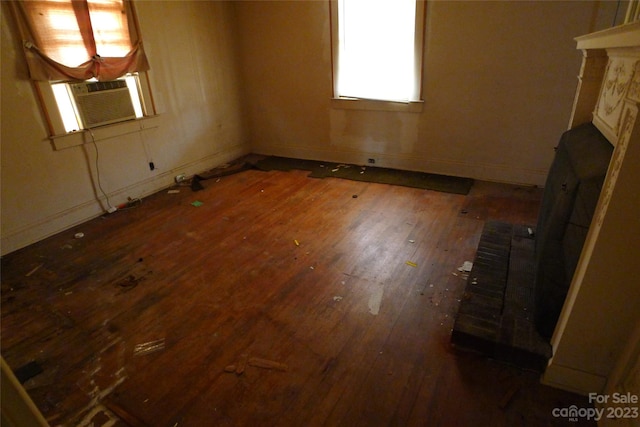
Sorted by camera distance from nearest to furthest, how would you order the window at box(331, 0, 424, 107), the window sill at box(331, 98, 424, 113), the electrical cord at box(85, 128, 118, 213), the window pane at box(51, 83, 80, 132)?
the window pane at box(51, 83, 80, 132)
the electrical cord at box(85, 128, 118, 213)
the window at box(331, 0, 424, 107)
the window sill at box(331, 98, 424, 113)

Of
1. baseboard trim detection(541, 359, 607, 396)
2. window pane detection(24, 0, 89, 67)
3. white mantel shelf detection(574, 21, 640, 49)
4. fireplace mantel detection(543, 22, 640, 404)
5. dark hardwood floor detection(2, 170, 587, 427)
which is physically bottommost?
dark hardwood floor detection(2, 170, 587, 427)

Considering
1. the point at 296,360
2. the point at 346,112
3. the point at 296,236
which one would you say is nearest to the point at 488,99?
the point at 346,112

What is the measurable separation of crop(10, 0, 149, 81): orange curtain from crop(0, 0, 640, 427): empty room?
2cm

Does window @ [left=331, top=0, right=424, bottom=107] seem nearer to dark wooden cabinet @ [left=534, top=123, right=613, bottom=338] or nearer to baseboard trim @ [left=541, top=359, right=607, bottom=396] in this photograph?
dark wooden cabinet @ [left=534, top=123, right=613, bottom=338]

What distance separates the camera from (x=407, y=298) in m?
2.34

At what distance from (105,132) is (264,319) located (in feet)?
8.77

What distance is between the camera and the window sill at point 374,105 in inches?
167

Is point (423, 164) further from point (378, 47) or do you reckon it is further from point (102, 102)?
point (102, 102)

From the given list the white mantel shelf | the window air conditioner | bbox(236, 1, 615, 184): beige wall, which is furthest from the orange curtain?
the white mantel shelf

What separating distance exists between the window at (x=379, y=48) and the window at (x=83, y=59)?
2.25 meters

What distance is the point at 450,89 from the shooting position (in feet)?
13.2

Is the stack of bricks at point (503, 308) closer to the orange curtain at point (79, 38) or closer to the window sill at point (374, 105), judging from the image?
the window sill at point (374, 105)

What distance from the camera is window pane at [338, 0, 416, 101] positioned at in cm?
399

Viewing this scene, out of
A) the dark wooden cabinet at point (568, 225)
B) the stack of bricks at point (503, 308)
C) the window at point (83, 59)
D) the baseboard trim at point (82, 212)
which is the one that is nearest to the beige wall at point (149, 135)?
the baseboard trim at point (82, 212)
